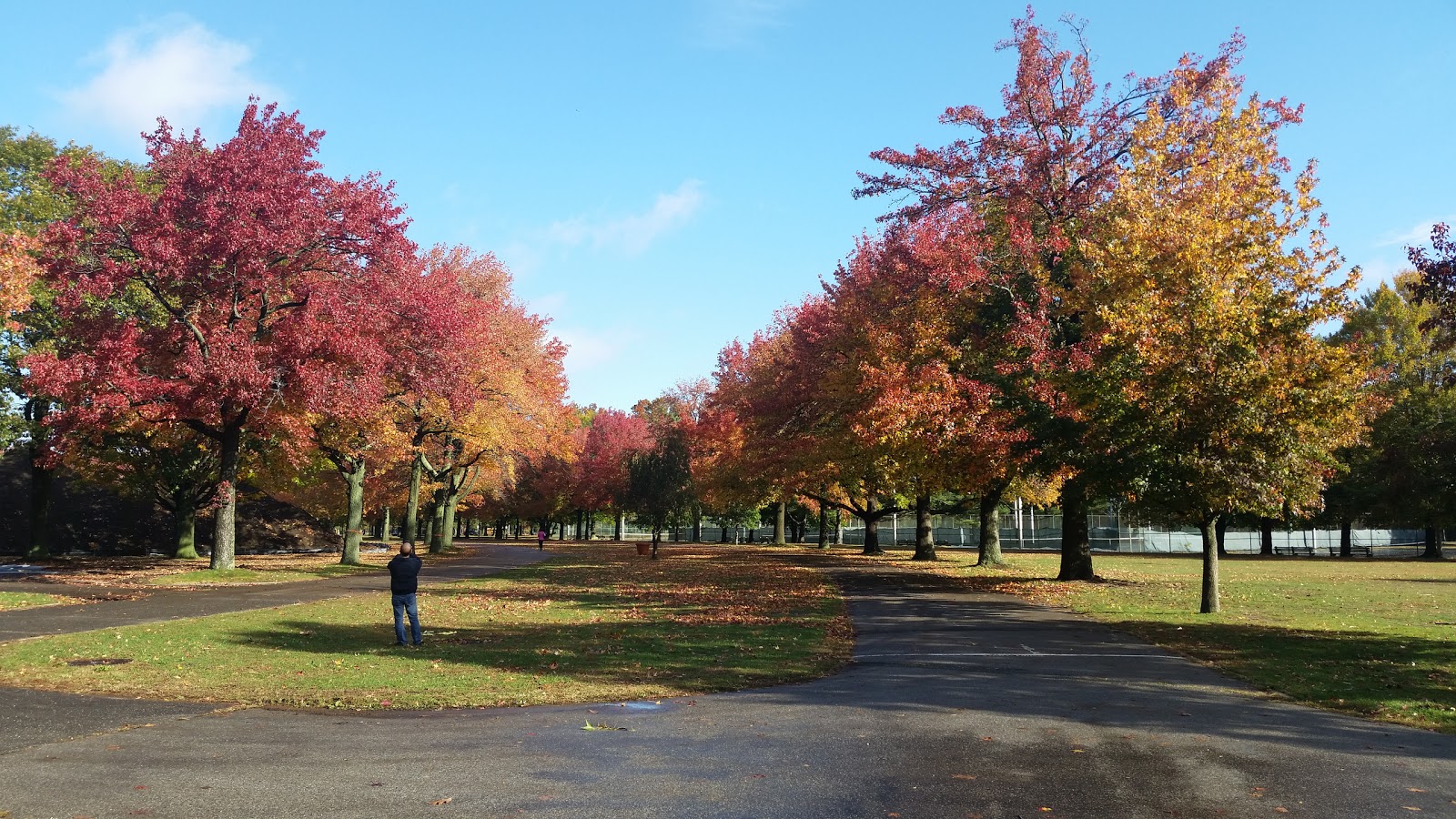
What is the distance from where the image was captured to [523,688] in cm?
1070

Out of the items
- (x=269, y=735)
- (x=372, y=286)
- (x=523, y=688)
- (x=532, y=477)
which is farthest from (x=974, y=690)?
(x=532, y=477)

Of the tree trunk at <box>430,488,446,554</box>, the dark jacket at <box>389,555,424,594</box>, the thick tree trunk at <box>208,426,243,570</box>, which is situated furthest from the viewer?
the tree trunk at <box>430,488,446,554</box>

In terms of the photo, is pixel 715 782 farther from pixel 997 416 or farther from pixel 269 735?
pixel 997 416

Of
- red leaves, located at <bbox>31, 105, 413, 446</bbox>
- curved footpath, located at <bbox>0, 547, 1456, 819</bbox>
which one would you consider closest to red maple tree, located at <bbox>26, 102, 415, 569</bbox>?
red leaves, located at <bbox>31, 105, 413, 446</bbox>

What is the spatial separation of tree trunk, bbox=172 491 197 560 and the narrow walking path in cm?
1202

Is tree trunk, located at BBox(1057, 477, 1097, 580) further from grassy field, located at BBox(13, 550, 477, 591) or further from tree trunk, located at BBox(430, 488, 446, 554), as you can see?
tree trunk, located at BBox(430, 488, 446, 554)

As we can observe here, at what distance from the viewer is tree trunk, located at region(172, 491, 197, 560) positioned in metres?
36.8

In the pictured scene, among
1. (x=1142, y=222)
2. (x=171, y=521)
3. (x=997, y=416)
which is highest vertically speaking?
(x=1142, y=222)

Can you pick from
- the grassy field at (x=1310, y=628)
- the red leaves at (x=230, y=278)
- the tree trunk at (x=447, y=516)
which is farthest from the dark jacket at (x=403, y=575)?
the tree trunk at (x=447, y=516)

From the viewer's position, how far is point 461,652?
13.6 meters

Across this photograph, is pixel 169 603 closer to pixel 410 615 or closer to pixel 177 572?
pixel 410 615

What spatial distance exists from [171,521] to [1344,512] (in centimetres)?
6544

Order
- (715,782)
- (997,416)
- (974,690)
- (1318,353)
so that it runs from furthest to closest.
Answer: (997,416)
(1318,353)
(974,690)
(715,782)

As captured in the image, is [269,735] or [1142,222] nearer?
[269,735]
